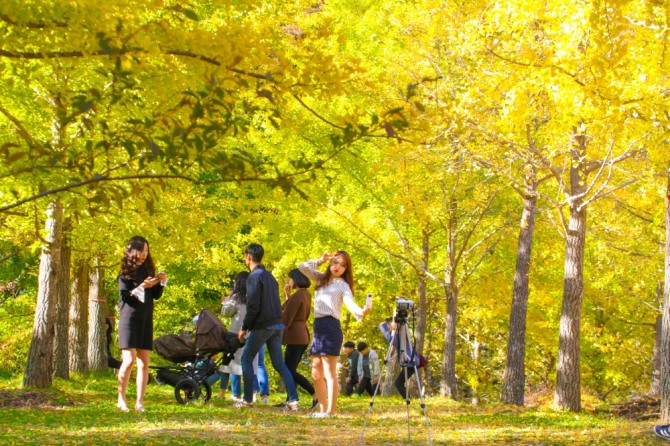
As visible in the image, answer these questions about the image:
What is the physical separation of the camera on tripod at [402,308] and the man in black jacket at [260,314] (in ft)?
5.89

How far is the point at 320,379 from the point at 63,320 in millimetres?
8695

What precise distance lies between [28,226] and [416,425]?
7153 millimetres

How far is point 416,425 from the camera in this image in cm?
904

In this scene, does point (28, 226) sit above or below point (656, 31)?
below

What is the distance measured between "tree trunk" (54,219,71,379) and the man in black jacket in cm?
637

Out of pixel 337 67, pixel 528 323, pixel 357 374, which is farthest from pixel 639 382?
pixel 337 67

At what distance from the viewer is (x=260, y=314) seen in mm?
10000

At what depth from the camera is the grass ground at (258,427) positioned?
7.06 metres

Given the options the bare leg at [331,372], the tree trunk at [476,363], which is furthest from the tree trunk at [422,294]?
the tree trunk at [476,363]

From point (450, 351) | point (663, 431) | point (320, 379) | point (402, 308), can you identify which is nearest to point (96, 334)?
point (450, 351)

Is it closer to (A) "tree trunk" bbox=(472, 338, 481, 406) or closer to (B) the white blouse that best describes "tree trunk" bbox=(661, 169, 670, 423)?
(B) the white blouse

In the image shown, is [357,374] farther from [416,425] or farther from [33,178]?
[33,178]

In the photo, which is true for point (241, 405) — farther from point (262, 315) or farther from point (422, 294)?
point (422, 294)

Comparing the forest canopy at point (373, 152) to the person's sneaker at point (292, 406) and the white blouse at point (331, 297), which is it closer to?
the white blouse at point (331, 297)
